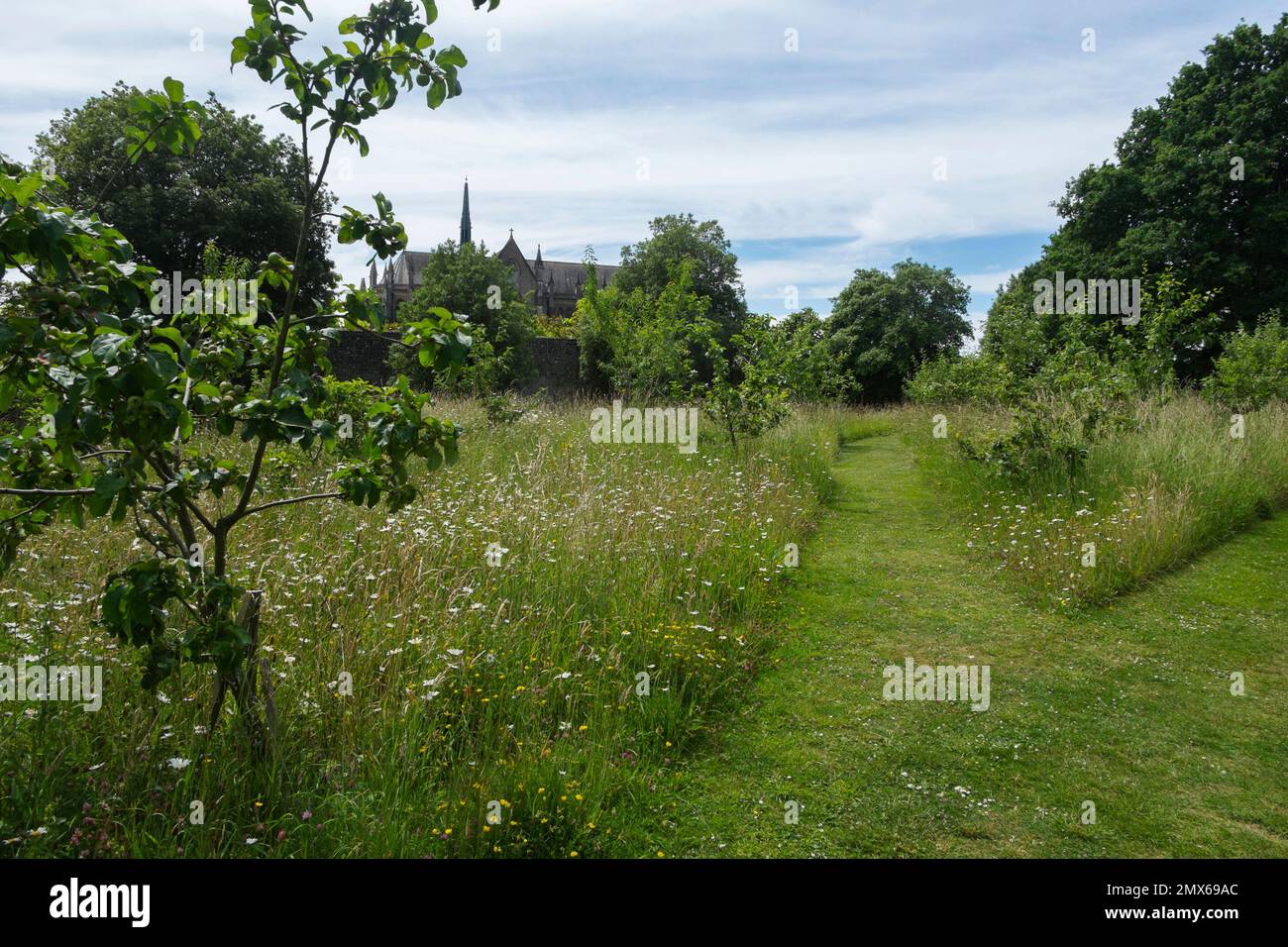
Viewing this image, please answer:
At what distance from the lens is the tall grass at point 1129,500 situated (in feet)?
21.8

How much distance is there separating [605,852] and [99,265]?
9.23ft

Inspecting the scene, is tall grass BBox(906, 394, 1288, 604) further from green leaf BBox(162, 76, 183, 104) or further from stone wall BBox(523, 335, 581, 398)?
stone wall BBox(523, 335, 581, 398)

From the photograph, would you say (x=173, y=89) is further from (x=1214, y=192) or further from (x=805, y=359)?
(x=1214, y=192)

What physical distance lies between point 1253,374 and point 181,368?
1689cm

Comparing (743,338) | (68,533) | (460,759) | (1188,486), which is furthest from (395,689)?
(743,338)

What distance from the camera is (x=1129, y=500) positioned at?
7.62m

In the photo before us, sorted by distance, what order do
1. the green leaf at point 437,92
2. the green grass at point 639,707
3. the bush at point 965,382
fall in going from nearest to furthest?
1. the green leaf at point 437,92
2. the green grass at point 639,707
3. the bush at point 965,382

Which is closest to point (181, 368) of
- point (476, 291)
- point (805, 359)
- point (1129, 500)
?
point (1129, 500)

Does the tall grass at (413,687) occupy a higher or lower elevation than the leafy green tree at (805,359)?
lower

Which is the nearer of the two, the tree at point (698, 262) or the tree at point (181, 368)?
the tree at point (181, 368)

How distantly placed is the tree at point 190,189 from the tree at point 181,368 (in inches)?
732

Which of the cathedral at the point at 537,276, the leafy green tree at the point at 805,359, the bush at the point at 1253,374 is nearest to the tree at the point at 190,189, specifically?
the leafy green tree at the point at 805,359

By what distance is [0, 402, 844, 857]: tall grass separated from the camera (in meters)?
2.73

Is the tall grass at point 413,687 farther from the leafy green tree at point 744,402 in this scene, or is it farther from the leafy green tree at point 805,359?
the leafy green tree at point 805,359
